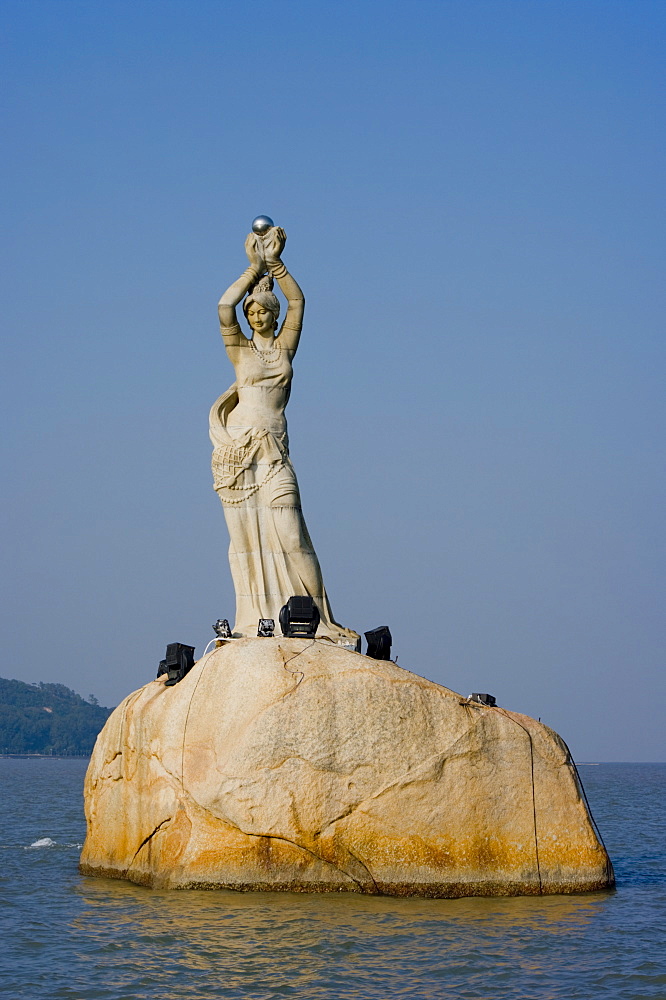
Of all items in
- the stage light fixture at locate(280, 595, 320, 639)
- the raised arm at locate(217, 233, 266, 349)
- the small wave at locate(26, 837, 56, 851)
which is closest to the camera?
the stage light fixture at locate(280, 595, 320, 639)

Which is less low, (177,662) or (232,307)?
(232,307)

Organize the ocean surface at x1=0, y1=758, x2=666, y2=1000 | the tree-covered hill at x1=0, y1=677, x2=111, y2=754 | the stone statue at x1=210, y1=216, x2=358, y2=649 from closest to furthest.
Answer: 1. the ocean surface at x1=0, y1=758, x2=666, y2=1000
2. the stone statue at x1=210, y1=216, x2=358, y2=649
3. the tree-covered hill at x1=0, y1=677, x2=111, y2=754

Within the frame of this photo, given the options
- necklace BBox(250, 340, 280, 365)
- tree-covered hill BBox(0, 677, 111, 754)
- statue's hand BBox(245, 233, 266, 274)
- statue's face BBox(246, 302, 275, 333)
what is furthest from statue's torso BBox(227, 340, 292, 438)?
tree-covered hill BBox(0, 677, 111, 754)

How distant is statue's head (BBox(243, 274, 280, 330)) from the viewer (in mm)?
19984

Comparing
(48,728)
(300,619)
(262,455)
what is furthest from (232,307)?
(48,728)

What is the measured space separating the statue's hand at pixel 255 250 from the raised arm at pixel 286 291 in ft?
0.30

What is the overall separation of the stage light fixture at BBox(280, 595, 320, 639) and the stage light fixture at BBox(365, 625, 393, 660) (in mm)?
912

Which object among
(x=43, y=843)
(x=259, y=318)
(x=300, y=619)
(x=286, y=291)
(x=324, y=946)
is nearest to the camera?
(x=324, y=946)

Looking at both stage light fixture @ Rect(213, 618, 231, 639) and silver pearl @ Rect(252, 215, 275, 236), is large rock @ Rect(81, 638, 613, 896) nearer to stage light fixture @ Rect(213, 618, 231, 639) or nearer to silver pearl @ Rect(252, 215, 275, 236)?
stage light fixture @ Rect(213, 618, 231, 639)

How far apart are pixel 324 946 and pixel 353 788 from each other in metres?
2.49

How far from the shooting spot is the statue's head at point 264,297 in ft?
65.6

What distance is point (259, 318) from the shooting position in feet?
65.7

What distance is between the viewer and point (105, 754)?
18.3 metres

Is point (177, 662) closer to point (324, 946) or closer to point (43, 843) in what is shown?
point (324, 946)
